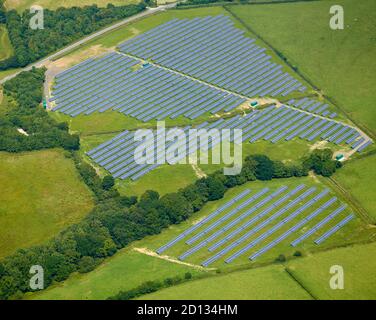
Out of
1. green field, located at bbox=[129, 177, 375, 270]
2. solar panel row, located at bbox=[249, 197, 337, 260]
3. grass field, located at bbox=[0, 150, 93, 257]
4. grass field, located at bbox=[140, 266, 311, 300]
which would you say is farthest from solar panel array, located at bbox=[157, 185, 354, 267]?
grass field, located at bbox=[0, 150, 93, 257]

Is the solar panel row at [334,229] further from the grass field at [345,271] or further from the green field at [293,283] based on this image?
the green field at [293,283]

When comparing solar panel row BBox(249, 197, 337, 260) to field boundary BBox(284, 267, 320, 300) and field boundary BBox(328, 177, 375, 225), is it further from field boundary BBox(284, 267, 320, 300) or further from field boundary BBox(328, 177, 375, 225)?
field boundary BBox(284, 267, 320, 300)

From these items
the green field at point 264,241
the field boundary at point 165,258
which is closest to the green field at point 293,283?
the green field at point 264,241

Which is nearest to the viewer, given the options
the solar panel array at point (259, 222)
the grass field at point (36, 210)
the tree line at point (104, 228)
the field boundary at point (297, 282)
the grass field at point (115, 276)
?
the field boundary at point (297, 282)

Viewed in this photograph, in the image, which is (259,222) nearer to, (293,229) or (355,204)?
(293,229)
